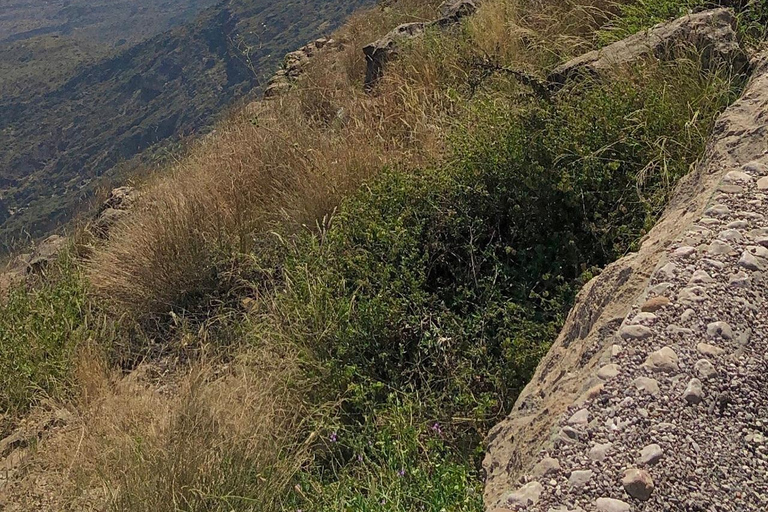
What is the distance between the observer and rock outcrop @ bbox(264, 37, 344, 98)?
8.37 m

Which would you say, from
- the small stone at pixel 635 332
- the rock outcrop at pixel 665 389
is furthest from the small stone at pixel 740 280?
the small stone at pixel 635 332

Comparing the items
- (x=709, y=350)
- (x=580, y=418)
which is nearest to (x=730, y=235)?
(x=709, y=350)

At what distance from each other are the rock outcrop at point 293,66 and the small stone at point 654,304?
22.4ft

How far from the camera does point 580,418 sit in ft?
4.28

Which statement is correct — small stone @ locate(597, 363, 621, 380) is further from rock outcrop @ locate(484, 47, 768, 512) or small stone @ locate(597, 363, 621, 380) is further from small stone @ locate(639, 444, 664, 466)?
small stone @ locate(639, 444, 664, 466)

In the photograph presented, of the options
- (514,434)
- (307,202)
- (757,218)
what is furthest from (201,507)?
(307,202)

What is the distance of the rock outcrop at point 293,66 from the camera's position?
8367mm

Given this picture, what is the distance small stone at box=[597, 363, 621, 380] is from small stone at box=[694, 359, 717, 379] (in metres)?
0.16

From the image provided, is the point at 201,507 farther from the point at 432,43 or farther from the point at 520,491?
the point at 432,43

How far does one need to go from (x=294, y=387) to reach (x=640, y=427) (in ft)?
5.68

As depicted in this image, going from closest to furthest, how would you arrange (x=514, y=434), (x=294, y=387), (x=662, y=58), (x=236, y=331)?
(x=514, y=434)
(x=294, y=387)
(x=236, y=331)
(x=662, y=58)

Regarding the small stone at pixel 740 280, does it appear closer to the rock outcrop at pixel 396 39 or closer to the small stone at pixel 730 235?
the small stone at pixel 730 235

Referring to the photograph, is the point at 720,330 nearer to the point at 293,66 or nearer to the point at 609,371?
the point at 609,371

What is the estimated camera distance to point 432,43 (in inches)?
219
